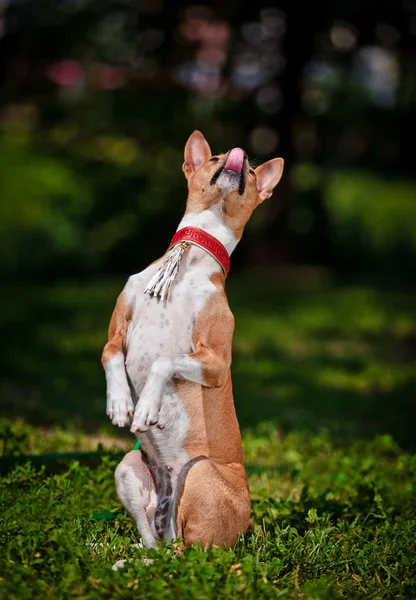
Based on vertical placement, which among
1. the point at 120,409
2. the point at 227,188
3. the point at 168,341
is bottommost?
the point at 120,409

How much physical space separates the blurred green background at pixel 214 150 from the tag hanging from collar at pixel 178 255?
5.40 m

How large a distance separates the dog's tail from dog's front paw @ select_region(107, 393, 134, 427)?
34cm

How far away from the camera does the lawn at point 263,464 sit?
11.2 ft

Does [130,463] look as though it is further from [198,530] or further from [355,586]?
[355,586]

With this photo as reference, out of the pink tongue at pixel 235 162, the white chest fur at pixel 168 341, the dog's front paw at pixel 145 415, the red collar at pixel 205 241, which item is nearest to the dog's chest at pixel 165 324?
the white chest fur at pixel 168 341

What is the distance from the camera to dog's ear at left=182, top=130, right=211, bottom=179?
167 inches

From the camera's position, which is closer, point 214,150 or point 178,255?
point 178,255

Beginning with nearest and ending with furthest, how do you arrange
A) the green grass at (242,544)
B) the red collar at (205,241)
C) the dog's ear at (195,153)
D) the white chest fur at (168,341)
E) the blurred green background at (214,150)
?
the green grass at (242,544) → the white chest fur at (168,341) → the red collar at (205,241) → the dog's ear at (195,153) → the blurred green background at (214,150)

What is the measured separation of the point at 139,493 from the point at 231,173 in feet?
5.00

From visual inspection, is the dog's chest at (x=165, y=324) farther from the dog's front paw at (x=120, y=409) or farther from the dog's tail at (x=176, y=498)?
the dog's tail at (x=176, y=498)

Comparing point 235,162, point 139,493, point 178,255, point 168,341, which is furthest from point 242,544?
point 235,162

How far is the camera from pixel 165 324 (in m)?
3.78

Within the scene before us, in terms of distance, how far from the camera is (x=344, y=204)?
19219 mm

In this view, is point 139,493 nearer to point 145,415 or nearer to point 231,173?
point 145,415
